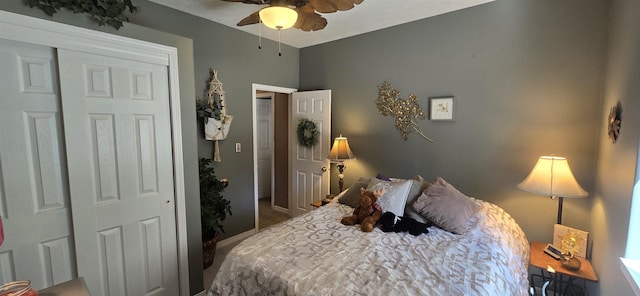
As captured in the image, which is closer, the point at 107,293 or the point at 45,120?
the point at 45,120

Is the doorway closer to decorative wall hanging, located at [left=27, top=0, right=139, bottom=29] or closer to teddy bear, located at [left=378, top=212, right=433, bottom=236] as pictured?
teddy bear, located at [left=378, top=212, right=433, bottom=236]

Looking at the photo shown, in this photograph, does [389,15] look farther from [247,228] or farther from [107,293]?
[107,293]

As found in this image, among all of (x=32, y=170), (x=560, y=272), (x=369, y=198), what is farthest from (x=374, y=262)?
(x=32, y=170)

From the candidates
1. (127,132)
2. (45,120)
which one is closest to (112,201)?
(127,132)

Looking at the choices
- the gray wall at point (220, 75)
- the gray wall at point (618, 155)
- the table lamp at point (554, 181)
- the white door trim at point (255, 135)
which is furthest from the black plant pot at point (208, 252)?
the gray wall at point (618, 155)

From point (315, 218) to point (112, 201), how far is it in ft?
4.73

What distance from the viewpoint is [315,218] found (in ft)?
7.46

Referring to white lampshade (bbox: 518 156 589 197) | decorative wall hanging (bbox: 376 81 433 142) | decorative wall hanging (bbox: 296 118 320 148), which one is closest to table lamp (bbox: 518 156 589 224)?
white lampshade (bbox: 518 156 589 197)

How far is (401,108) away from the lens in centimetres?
309

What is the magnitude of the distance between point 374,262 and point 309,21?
1.78 metres

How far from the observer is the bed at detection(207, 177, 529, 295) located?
1.38 m

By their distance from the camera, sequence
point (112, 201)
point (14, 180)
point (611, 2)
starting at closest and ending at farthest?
point (14, 180) → point (112, 201) → point (611, 2)

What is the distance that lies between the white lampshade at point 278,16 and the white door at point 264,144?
328 cm

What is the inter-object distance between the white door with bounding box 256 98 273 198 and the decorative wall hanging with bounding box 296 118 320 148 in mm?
1251
